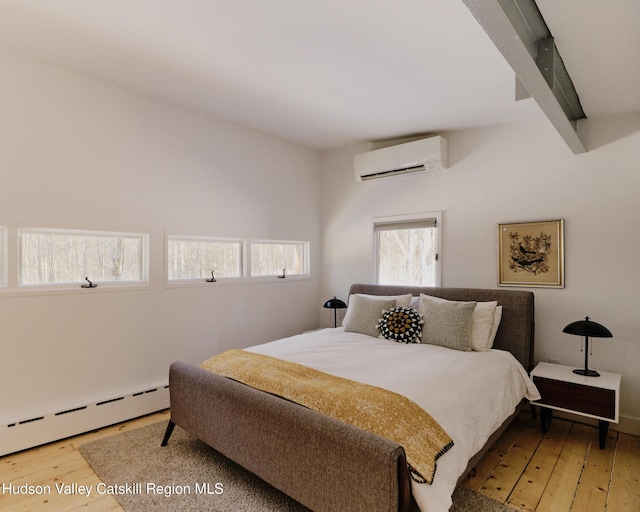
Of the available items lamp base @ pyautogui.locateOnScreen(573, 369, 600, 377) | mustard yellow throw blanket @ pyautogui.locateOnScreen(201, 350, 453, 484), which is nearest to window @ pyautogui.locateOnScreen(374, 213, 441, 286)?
lamp base @ pyautogui.locateOnScreen(573, 369, 600, 377)

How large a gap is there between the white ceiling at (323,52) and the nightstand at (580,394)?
2.09m

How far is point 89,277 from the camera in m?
3.03

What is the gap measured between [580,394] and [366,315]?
1747 millimetres

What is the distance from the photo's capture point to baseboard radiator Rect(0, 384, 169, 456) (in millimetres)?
2541

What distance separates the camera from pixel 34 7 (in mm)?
2041

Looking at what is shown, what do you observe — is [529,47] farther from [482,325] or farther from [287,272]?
[287,272]

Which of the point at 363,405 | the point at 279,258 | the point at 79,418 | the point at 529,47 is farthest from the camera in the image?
the point at 279,258

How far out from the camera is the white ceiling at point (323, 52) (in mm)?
1980

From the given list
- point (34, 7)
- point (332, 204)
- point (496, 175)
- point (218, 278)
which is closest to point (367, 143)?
point (332, 204)

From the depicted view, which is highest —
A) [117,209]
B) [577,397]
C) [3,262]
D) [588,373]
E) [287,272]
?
[117,209]

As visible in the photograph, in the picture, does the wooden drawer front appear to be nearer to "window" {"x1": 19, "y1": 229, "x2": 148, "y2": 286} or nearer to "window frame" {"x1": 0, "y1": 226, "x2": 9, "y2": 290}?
"window" {"x1": 19, "y1": 229, "x2": 148, "y2": 286}

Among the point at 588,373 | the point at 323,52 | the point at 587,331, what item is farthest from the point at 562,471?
the point at 323,52

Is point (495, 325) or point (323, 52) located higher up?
point (323, 52)

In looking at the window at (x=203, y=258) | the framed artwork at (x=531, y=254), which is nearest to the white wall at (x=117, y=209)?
the window at (x=203, y=258)
